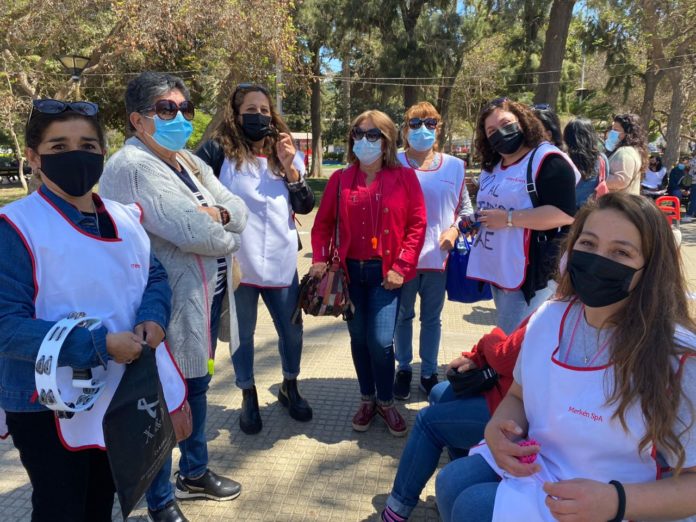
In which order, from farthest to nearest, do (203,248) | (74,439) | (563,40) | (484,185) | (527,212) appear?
(563,40)
(484,185)
(527,212)
(203,248)
(74,439)

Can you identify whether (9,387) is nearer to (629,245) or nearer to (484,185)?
(629,245)

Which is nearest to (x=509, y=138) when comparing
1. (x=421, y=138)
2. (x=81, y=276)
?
(x=421, y=138)

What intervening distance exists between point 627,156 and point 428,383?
3.21 metres

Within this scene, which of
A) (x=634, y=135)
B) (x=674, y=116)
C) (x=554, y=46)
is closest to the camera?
(x=634, y=135)

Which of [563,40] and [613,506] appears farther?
[563,40]

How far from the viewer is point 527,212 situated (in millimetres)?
2693

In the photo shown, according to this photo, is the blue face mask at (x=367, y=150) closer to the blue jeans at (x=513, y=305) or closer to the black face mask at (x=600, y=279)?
the blue jeans at (x=513, y=305)

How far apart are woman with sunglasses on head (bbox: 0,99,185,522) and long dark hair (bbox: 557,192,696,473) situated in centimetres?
152

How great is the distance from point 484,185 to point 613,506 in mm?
2019

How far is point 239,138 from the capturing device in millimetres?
2934

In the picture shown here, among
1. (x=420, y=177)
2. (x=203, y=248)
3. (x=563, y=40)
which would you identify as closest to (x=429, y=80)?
(x=563, y=40)

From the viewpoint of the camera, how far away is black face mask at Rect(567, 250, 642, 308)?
1594mm

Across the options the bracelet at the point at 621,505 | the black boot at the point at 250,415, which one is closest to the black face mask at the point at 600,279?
the bracelet at the point at 621,505

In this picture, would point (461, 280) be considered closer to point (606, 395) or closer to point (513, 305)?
point (513, 305)
